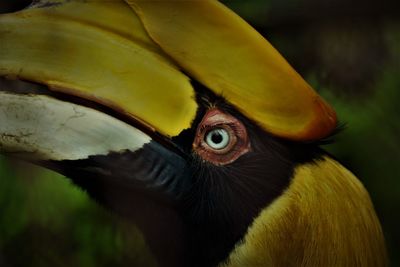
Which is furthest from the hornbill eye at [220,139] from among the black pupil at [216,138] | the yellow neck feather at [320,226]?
the yellow neck feather at [320,226]

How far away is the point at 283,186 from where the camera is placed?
1.71 m

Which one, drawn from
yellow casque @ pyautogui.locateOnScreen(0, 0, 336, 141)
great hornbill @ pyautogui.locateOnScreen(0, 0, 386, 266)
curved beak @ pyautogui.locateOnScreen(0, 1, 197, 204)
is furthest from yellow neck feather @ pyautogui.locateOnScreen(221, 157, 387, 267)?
curved beak @ pyautogui.locateOnScreen(0, 1, 197, 204)

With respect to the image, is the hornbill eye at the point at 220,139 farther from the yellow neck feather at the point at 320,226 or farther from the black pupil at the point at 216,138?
the yellow neck feather at the point at 320,226

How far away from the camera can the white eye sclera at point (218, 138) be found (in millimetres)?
1726

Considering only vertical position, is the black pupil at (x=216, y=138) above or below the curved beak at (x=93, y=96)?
above

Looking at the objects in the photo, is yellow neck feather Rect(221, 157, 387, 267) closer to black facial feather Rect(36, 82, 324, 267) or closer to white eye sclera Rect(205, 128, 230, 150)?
black facial feather Rect(36, 82, 324, 267)

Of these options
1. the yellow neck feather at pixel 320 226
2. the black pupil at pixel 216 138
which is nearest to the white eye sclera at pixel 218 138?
the black pupil at pixel 216 138

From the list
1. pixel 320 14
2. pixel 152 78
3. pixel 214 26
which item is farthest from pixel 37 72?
pixel 320 14

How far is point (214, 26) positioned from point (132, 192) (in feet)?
1.52

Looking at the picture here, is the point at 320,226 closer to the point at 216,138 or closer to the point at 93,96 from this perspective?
the point at 216,138

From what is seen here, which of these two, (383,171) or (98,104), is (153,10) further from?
(383,171)

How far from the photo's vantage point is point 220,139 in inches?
68.1

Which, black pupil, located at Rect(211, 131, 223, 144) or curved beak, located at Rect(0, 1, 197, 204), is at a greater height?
black pupil, located at Rect(211, 131, 223, 144)

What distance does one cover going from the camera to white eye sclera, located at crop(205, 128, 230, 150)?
1.73 metres
